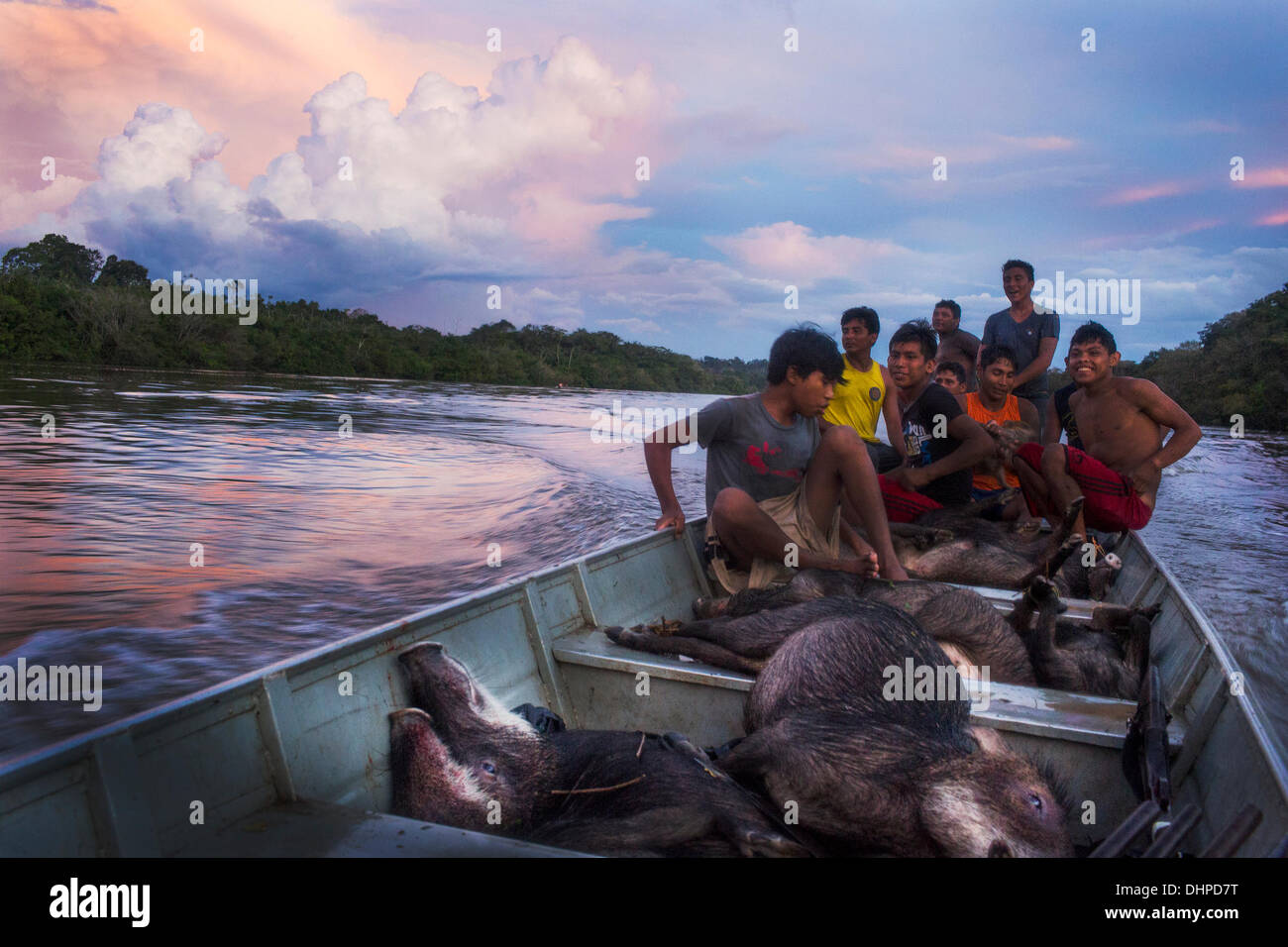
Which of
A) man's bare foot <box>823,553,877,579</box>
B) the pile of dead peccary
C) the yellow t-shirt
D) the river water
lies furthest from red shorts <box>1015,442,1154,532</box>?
the pile of dead peccary

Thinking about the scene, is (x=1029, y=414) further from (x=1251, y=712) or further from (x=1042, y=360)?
(x=1251, y=712)

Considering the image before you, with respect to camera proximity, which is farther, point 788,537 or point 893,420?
point 893,420

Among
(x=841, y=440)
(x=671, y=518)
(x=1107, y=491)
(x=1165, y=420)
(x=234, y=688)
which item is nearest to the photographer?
(x=234, y=688)

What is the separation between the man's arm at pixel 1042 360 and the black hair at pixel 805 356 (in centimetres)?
449

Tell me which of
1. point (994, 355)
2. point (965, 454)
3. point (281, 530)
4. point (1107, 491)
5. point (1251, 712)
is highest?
point (994, 355)

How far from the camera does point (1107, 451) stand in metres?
6.35

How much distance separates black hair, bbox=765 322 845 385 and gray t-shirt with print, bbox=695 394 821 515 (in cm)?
25

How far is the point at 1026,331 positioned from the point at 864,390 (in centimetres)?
318

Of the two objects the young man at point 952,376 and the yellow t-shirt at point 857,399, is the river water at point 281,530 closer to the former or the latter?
the young man at point 952,376

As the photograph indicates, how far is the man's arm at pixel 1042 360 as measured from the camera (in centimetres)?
860

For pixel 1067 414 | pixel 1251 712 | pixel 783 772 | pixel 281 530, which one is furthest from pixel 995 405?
pixel 281 530

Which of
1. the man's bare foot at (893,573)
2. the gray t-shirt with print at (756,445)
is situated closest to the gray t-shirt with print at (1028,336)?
the gray t-shirt with print at (756,445)

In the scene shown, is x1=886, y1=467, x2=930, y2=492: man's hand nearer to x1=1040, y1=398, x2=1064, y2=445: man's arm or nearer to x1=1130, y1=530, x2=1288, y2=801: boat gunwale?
x1=1040, y1=398, x2=1064, y2=445: man's arm

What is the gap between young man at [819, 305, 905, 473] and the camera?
659cm
